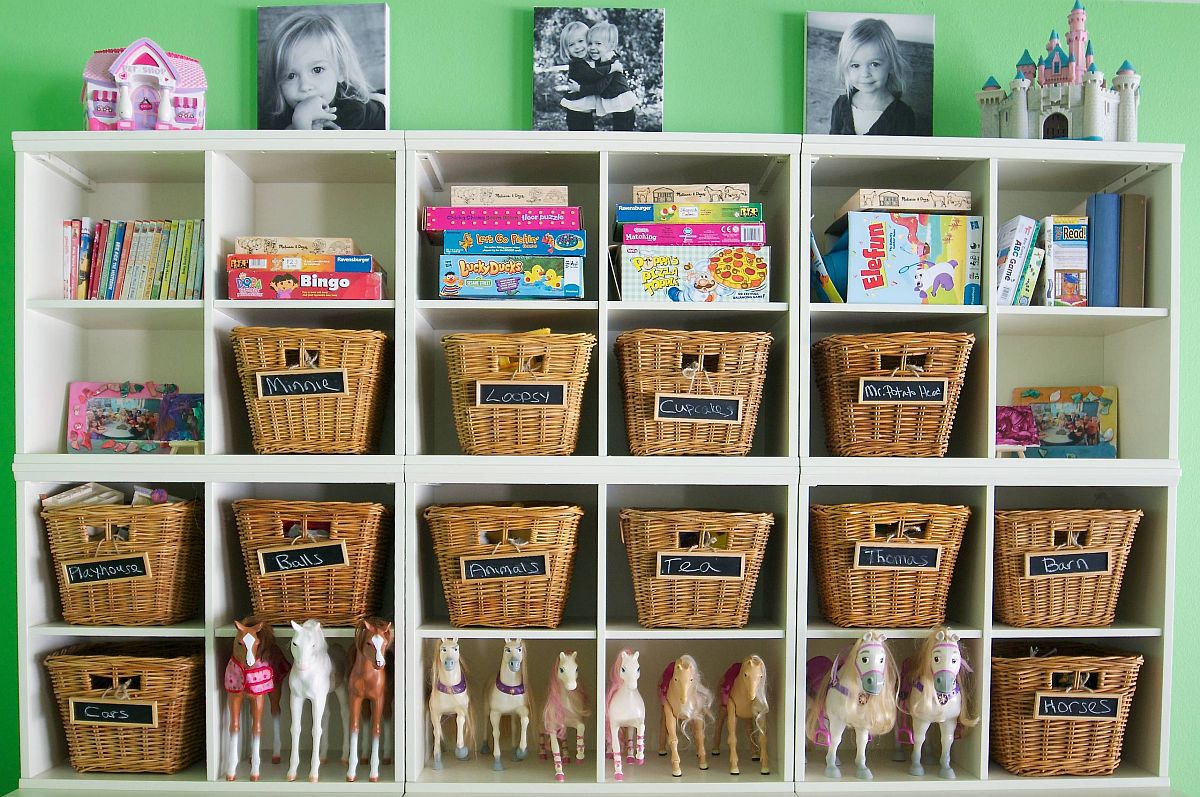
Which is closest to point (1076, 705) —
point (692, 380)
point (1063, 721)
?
point (1063, 721)

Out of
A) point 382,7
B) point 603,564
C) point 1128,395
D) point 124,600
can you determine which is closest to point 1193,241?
point 1128,395

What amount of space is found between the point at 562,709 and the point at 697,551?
0.49m

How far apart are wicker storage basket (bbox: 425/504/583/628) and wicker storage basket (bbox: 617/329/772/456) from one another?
27cm

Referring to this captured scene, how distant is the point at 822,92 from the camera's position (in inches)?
97.4

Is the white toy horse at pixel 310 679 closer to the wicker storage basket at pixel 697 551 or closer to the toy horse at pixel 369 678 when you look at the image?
the toy horse at pixel 369 678

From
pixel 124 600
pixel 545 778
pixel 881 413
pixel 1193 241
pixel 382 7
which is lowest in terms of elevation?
pixel 545 778

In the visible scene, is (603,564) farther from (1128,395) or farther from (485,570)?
(1128,395)

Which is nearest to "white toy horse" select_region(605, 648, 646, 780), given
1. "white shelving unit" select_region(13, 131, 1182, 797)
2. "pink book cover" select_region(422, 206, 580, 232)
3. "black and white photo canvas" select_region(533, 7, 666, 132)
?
"white shelving unit" select_region(13, 131, 1182, 797)

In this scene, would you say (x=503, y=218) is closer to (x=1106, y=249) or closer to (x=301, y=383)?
(x=301, y=383)

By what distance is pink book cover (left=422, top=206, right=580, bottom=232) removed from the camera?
2.17 meters

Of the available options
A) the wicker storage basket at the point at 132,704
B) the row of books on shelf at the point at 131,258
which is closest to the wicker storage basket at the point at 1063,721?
the wicker storage basket at the point at 132,704

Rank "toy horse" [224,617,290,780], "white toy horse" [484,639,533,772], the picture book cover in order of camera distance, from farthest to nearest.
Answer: the picture book cover, "white toy horse" [484,639,533,772], "toy horse" [224,617,290,780]

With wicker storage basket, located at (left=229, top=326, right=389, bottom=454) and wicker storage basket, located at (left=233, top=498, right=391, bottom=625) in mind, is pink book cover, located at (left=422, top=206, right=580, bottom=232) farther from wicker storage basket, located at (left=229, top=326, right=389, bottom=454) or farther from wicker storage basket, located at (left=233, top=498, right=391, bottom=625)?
wicker storage basket, located at (left=233, top=498, right=391, bottom=625)

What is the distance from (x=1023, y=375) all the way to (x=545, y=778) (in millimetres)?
1626
